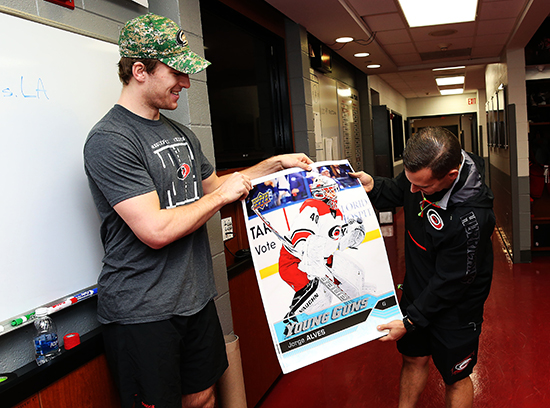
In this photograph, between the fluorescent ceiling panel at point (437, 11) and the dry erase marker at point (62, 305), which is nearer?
the dry erase marker at point (62, 305)

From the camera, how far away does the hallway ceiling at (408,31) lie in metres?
3.72

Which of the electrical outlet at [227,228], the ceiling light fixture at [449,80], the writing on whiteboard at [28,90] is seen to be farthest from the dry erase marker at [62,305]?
the ceiling light fixture at [449,80]

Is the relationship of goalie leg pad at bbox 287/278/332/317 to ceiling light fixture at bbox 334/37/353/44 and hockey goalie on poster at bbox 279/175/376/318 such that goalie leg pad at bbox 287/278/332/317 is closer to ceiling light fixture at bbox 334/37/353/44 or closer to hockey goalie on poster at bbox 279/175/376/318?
hockey goalie on poster at bbox 279/175/376/318

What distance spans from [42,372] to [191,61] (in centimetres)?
104

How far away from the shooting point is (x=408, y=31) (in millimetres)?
4789

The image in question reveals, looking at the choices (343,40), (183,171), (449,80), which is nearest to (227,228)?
(183,171)

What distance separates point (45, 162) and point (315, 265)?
3.18ft

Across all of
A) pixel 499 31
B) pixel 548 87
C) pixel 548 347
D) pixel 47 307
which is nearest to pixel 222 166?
pixel 47 307

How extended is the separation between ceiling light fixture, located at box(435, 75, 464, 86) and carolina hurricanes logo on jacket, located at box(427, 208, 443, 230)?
8.83 meters

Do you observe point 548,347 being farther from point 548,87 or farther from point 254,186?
point 548,87

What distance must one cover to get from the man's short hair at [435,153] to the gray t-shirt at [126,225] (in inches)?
32.7

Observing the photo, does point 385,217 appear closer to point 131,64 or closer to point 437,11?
point 437,11

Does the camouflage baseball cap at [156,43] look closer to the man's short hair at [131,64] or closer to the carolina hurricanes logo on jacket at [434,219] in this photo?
the man's short hair at [131,64]

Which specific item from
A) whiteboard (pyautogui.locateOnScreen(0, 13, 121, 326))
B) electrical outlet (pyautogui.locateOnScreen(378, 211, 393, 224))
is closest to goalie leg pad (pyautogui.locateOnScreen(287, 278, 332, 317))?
whiteboard (pyautogui.locateOnScreen(0, 13, 121, 326))
